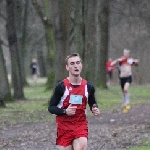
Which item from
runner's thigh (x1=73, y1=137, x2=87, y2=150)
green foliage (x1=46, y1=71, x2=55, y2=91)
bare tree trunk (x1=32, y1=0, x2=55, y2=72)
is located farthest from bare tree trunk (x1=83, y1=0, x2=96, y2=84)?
runner's thigh (x1=73, y1=137, x2=87, y2=150)

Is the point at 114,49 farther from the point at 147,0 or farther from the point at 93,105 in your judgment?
the point at 93,105

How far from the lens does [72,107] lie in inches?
341

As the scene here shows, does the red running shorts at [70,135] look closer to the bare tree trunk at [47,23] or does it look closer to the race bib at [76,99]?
the race bib at [76,99]

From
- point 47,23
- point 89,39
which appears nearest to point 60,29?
point 89,39

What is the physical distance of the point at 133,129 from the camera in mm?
16781

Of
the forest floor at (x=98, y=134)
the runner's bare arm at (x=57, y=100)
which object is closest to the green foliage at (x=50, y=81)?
the forest floor at (x=98, y=134)

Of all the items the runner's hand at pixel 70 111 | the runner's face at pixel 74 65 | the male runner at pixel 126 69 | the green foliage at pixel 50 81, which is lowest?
the green foliage at pixel 50 81

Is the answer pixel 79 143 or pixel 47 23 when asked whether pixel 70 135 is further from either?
pixel 47 23

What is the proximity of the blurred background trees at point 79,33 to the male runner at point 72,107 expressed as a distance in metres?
13.4

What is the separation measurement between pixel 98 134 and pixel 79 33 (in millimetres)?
13862

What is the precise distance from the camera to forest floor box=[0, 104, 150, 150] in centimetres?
1419

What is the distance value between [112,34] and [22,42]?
1119cm

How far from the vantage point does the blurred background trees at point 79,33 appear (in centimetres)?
2278

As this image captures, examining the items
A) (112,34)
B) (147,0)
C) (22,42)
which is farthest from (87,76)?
(112,34)
